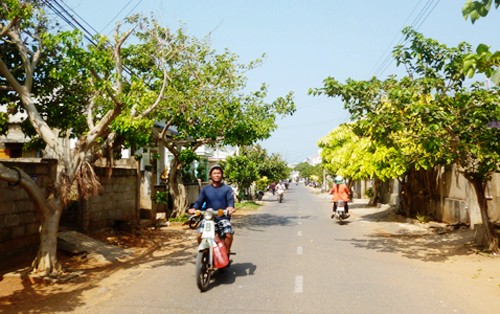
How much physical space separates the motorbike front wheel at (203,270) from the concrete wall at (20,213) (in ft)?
11.0

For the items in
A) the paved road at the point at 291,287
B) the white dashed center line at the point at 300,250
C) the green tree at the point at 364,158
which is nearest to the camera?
the paved road at the point at 291,287

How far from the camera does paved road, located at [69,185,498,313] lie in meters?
6.49

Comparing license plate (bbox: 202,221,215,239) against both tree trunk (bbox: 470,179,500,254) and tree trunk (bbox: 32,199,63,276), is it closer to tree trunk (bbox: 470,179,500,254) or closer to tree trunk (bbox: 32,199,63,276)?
tree trunk (bbox: 32,199,63,276)

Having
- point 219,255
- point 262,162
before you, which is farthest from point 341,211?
point 262,162

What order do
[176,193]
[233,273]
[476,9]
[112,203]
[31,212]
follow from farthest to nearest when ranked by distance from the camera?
[176,193] → [112,203] → [31,212] → [233,273] → [476,9]

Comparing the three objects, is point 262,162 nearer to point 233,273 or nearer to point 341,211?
point 341,211

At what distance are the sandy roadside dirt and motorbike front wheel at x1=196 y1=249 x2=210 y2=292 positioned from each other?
64.1 inches

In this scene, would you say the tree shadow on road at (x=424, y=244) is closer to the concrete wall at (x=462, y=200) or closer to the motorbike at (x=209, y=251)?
the concrete wall at (x=462, y=200)

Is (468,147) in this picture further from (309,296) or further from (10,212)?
(10,212)

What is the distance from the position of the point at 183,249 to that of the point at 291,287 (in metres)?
5.36

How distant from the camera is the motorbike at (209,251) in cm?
744

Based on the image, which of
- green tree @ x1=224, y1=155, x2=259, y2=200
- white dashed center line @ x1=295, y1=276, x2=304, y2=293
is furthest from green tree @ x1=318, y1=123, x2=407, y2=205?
green tree @ x1=224, y1=155, x2=259, y2=200

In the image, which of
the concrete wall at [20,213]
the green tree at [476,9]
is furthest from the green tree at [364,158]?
the green tree at [476,9]

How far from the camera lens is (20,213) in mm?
9617
